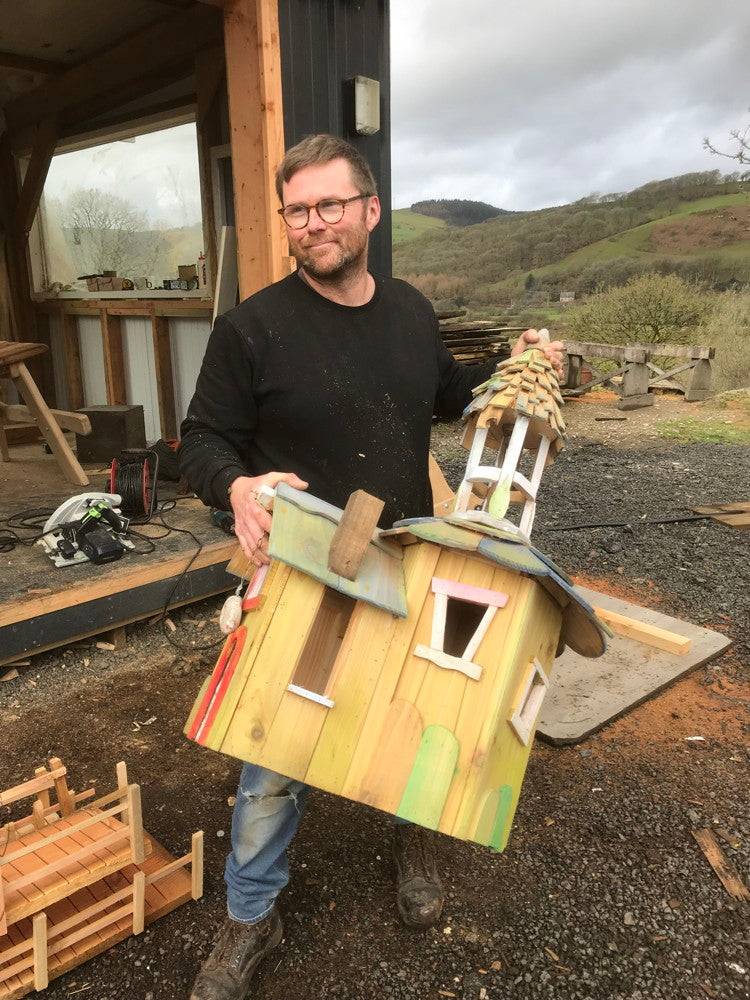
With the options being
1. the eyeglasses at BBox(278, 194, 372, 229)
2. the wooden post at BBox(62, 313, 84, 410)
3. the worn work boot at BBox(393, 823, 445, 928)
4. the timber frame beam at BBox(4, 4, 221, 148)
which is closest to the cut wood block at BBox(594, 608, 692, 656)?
the worn work boot at BBox(393, 823, 445, 928)

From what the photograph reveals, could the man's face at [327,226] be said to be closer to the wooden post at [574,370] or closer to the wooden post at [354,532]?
the wooden post at [354,532]

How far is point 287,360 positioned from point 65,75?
709 cm

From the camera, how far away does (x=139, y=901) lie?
2314mm

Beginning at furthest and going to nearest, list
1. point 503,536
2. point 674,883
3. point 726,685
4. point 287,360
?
point 726,685 → point 674,883 → point 287,360 → point 503,536

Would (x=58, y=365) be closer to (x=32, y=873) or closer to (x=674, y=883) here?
(x=32, y=873)

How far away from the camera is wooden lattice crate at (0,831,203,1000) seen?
2.13 metres

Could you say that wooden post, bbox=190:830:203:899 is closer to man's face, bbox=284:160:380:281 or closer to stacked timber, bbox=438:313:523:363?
man's face, bbox=284:160:380:281

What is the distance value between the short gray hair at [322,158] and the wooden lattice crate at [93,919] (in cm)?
212

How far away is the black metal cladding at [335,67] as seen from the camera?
4.49 meters

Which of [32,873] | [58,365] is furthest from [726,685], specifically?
[58,365]

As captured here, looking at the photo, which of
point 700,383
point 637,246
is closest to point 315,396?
point 700,383

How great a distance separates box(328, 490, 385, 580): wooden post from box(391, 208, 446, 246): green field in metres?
72.8

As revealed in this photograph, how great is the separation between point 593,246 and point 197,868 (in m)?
59.1

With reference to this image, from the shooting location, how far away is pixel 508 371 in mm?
2211
